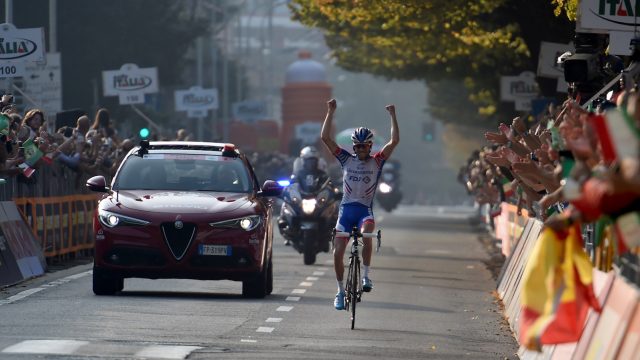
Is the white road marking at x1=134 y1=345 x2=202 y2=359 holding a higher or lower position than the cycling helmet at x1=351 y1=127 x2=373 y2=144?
lower

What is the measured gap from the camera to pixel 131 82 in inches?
1892

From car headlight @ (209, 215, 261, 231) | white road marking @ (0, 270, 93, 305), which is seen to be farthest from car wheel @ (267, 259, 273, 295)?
white road marking @ (0, 270, 93, 305)

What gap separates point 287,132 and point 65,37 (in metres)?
55.2

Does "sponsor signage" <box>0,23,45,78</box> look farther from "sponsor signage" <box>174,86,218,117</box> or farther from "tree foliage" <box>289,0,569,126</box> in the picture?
"sponsor signage" <box>174,86,218,117</box>

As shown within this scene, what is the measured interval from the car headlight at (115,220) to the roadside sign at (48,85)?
17.3 metres

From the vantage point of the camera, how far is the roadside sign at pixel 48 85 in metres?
37.0

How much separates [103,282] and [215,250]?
47.1 inches

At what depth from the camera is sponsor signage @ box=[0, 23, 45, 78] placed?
29406mm

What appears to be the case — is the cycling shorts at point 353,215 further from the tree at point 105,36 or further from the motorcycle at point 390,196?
the motorcycle at point 390,196

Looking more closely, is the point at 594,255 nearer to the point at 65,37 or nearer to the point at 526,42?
the point at 526,42

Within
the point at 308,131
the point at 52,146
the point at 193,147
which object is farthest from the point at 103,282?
the point at 308,131

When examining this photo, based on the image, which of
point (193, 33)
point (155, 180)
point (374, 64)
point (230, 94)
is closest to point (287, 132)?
point (230, 94)

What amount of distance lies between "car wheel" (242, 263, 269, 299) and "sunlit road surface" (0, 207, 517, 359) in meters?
0.21

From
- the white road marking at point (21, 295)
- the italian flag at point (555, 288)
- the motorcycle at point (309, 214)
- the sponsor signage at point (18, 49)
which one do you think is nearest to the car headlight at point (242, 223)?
the white road marking at point (21, 295)
